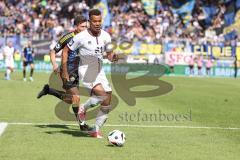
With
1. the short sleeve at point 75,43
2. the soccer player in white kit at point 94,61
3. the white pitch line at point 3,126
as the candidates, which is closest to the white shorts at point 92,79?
the soccer player in white kit at point 94,61

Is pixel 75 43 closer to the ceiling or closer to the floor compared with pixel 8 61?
closer to the ceiling

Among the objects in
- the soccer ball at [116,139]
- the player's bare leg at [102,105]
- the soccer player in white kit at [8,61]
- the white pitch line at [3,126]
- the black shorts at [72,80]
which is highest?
the black shorts at [72,80]

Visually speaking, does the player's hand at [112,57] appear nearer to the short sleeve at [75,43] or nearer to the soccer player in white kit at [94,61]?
the soccer player in white kit at [94,61]

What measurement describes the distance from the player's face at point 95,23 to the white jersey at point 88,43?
221 millimetres

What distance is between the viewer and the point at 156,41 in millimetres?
51938

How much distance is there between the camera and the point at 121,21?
53.5 meters

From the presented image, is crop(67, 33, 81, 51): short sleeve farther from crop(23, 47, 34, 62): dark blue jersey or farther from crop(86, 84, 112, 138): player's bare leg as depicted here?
crop(23, 47, 34, 62): dark blue jersey

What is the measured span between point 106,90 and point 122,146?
1.80 metres

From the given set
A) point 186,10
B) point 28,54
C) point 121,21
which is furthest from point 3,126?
point 186,10

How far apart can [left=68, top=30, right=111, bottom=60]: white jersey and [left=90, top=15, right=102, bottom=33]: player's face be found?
8.7 inches

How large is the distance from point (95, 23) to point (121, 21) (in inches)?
1651

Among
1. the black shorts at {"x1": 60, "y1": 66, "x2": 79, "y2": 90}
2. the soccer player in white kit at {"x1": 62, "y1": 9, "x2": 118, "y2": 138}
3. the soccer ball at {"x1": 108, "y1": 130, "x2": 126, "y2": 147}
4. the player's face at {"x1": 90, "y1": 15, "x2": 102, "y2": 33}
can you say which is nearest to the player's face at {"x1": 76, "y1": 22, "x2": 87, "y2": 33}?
the soccer player in white kit at {"x1": 62, "y1": 9, "x2": 118, "y2": 138}

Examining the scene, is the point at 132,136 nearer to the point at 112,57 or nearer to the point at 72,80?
the point at 112,57

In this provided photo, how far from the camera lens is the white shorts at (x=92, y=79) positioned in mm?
12062
